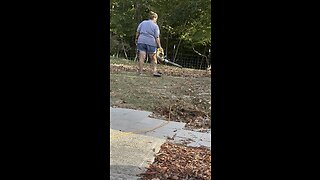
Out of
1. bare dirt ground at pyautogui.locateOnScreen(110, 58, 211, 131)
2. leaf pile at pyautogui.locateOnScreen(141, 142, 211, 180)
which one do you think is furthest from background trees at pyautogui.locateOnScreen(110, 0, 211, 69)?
leaf pile at pyautogui.locateOnScreen(141, 142, 211, 180)

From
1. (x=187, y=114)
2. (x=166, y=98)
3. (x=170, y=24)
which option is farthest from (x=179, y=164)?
(x=170, y=24)

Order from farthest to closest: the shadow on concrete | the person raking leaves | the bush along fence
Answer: the bush along fence
the person raking leaves
the shadow on concrete

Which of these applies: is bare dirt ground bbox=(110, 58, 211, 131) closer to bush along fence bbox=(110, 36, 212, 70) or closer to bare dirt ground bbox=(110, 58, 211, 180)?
bare dirt ground bbox=(110, 58, 211, 180)

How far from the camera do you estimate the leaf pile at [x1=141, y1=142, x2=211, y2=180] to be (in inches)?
103

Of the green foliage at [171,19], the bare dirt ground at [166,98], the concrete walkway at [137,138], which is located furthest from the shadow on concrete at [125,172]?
the green foliage at [171,19]

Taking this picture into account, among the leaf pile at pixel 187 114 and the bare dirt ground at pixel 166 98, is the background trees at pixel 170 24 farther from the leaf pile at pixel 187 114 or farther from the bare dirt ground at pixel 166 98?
the leaf pile at pixel 187 114

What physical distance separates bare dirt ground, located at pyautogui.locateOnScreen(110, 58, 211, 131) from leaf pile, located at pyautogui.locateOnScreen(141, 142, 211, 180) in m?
0.73

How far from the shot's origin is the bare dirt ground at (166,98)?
4.27 m
